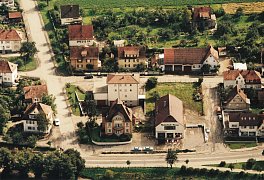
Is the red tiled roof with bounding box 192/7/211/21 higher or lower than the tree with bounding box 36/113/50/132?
higher

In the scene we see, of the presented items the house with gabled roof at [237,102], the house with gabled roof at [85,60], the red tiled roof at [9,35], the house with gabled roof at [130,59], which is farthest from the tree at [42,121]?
the red tiled roof at [9,35]

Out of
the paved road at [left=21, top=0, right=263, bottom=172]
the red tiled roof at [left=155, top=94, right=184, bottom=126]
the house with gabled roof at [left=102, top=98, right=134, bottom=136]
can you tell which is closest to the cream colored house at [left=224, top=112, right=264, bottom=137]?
the paved road at [left=21, top=0, right=263, bottom=172]

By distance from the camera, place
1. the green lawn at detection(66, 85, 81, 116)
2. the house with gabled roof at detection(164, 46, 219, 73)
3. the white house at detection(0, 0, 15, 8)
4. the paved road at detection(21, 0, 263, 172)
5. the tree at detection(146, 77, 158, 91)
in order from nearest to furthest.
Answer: the paved road at detection(21, 0, 263, 172) < the green lawn at detection(66, 85, 81, 116) < the tree at detection(146, 77, 158, 91) < the house with gabled roof at detection(164, 46, 219, 73) < the white house at detection(0, 0, 15, 8)

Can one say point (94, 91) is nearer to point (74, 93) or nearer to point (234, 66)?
point (74, 93)

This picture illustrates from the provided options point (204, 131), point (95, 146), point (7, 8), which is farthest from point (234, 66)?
point (7, 8)

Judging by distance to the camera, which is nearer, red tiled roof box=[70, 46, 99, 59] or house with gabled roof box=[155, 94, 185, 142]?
house with gabled roof box=[155, 94, 185, 142]

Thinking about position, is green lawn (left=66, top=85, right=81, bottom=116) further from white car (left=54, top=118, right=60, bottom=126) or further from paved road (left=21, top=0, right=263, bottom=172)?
white car (left=54, top=118, right=60, bottom=126)
